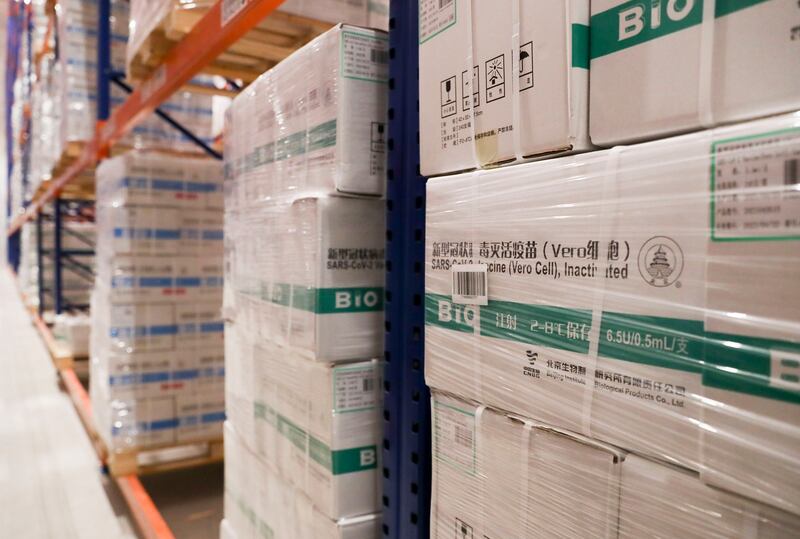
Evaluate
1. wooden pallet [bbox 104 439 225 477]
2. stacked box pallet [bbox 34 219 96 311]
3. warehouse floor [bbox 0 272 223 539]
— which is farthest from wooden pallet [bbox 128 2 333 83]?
stacked box pallet [bbox 34 219 96 311]

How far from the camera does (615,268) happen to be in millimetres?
606

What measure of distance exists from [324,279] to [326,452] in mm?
341

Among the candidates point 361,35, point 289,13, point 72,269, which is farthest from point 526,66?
point 72,269

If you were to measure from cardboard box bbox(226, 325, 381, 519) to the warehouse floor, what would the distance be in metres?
1.73

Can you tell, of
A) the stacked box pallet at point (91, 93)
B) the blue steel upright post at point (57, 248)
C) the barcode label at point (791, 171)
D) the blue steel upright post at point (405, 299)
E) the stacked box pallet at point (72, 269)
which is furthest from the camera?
the stacked box pallet at point (72, 269)

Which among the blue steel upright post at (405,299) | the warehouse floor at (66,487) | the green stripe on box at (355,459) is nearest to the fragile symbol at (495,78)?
the blue steel upright post at (405,299)

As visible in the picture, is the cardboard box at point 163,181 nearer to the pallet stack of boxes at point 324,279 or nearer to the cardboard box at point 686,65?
the pallet stack of boxes at point 324,279

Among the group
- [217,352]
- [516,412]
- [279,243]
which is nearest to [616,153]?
[516,412]

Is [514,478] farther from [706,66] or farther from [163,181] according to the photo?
[163,181]

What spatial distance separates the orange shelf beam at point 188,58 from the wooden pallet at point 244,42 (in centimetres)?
4

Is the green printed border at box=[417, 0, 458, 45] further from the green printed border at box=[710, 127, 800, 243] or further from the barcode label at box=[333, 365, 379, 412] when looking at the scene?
the barcode label at box=[333, 365, 379, 412]

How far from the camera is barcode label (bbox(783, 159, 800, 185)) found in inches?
18.0

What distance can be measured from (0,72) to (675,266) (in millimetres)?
18241

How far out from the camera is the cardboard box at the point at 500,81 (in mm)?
646
